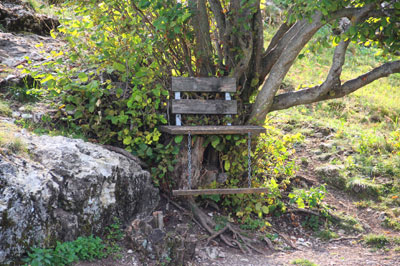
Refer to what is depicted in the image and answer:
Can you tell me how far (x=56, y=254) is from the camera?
150 inches

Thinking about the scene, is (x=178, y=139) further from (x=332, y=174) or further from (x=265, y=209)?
(x=332, y=174)

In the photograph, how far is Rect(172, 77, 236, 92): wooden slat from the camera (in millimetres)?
5859

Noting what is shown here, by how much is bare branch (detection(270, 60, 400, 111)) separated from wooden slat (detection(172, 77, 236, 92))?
0.79 m

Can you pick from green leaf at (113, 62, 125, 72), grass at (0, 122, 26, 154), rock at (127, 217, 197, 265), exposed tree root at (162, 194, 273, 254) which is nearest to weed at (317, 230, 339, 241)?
exposed tree root at (162, 194, 273, 254)

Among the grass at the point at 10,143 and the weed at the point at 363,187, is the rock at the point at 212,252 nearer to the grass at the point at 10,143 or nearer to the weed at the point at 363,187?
the grass at the point at 10,143

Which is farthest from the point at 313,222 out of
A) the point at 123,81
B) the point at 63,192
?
the point at 63,192

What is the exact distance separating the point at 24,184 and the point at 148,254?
4.54 feet

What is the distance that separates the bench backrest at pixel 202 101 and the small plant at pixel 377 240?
8.14ft

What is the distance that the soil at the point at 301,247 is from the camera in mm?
4934

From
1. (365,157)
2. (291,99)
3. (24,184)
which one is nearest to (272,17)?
(365,157)

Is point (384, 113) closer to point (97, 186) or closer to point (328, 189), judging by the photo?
point (328, 189)

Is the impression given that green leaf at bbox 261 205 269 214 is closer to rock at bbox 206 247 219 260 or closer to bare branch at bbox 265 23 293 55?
rock at bbox 206 247 219 260

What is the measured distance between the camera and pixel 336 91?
20.4 feet

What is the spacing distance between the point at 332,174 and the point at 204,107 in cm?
296
